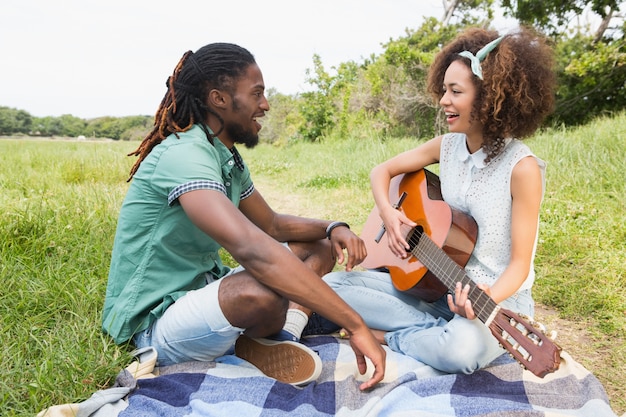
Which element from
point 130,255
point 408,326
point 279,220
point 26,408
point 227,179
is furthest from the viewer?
point 279,220

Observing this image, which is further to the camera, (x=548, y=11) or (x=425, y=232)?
(x=548, y=11)

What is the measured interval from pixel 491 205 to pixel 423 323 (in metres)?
0.68

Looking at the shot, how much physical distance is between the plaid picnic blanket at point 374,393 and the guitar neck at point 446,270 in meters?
0.33

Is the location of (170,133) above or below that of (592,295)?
above

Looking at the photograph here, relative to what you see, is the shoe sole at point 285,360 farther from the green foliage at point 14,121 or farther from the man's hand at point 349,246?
the green foliage at point 14,121

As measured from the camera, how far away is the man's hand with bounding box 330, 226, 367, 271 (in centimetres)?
266

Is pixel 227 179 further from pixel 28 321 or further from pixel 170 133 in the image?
pixel 28 321

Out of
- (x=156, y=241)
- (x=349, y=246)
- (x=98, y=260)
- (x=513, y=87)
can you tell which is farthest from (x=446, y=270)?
(x=98, y=260)

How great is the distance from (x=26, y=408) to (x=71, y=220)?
71.6 inches

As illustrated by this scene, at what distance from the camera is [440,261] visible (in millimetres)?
2447

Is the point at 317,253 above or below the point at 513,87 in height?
below

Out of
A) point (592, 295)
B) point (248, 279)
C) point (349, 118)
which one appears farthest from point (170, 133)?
point (349, 118)

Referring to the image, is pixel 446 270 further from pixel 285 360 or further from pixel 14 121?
pixel 14 121

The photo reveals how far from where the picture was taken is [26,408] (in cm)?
204
